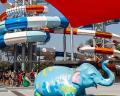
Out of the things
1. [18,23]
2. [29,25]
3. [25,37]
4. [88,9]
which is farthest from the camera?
[25,37]

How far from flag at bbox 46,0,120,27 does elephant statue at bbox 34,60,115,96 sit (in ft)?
9.99

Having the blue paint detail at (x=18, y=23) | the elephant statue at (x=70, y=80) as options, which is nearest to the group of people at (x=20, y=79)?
the blue paint detail at (x=18, y=23)

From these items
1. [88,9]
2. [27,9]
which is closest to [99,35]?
[27,9]

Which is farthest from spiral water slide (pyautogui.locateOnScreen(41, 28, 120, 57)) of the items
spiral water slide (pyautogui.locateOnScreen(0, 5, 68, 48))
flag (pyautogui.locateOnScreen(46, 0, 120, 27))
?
flag (pyautogui.locateOnScreen(46, 0, 120, 27))

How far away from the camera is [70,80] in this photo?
12828mm

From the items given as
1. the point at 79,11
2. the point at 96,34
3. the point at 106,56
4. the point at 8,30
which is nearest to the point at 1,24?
the point at 8,30

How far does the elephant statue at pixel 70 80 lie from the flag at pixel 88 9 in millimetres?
3044

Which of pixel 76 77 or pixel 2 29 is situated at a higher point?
pixel 2 29

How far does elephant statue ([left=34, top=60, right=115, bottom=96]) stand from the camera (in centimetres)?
1220

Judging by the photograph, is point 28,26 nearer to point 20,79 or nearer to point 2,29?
point 2,29

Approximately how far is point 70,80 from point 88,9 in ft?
12.9

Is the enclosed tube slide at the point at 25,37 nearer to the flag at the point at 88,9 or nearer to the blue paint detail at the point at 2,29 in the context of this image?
the blue paint detail at the point at 2,29

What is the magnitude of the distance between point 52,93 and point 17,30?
2095 cm

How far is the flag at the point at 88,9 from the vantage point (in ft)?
49.4
